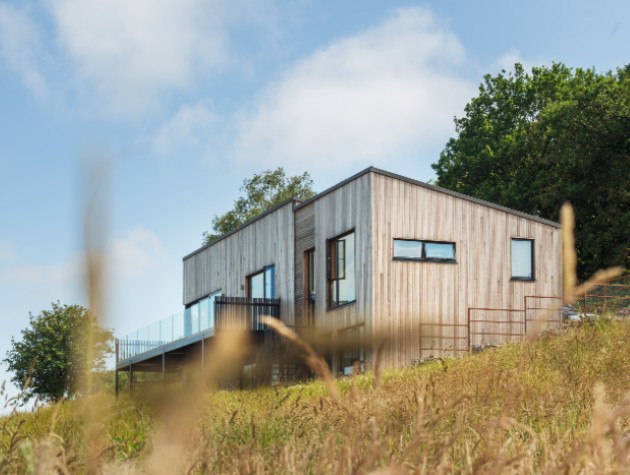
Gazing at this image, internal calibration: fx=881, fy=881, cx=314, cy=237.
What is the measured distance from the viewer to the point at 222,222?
158ft

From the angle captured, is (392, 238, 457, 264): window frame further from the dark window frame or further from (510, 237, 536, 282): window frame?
the dark window frame

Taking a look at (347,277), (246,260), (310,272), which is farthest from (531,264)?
(246,260)

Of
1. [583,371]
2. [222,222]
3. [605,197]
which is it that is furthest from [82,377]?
[222,222]

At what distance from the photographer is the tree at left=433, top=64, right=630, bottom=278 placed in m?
34.4

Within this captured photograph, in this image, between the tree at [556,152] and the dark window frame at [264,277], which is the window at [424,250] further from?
the tree at [556,152]

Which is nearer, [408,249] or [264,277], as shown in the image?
[408,249]

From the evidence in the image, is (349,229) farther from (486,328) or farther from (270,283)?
(270,283)

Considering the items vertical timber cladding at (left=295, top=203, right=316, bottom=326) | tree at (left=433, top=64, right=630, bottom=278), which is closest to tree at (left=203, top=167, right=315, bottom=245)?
tree at (left=433, top=64, right=630, bottom=278)

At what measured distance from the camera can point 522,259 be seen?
2409cm

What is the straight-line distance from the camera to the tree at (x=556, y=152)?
3441cm

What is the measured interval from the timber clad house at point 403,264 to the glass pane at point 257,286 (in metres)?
0.40

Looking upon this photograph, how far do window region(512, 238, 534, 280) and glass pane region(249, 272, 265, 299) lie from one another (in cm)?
758

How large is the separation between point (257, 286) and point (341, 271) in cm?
535

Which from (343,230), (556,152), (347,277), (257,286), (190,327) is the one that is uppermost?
(556,152)
